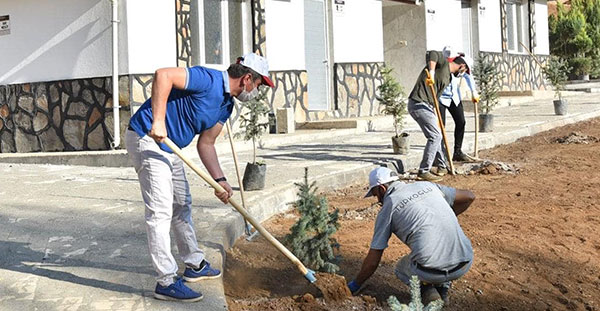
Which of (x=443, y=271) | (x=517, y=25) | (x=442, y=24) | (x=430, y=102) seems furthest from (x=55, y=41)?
(x=517, y=25)

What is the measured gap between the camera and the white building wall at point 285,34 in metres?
15.6

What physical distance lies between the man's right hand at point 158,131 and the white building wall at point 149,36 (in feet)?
26.3

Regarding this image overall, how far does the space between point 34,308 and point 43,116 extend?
9.12 metres

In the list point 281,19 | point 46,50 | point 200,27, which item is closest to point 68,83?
point 46,50

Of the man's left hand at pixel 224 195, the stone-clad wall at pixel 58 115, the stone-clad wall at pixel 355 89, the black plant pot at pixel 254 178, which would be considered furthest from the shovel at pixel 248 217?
the stone-clad wall at pixel 355 89

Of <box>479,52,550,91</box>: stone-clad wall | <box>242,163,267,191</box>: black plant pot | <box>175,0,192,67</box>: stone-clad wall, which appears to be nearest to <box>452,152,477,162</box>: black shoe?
<box>242,163,267,191</box>: black plant pot

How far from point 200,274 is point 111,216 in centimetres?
241

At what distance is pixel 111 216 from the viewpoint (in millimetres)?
7527

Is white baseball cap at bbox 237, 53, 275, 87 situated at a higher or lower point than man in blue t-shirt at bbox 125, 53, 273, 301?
higher

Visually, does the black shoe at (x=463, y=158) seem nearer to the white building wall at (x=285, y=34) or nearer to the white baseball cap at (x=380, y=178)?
the white building wall at (x=285, y=34)

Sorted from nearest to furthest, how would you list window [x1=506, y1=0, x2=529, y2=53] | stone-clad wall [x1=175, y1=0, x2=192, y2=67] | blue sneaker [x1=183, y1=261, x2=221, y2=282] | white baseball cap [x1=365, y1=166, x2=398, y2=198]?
blue sneaker [x1=183, y1=261, x2=221, y2=282] → white baseball cap [x1=365, y1=166, x2=398, y2=198] → stone-clad wall [x1=175, y1=0, x2=192, y2=67] → window [x1=506, y1=0, x2=529, y2=53]

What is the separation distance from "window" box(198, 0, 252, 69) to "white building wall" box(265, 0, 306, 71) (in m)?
0.54

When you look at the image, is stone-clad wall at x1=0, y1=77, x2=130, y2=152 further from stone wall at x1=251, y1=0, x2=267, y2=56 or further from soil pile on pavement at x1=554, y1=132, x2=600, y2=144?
soil pile on pavement at x1=554, y1=132, x2=600, y2=144

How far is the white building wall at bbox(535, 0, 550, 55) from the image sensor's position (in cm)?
2677
